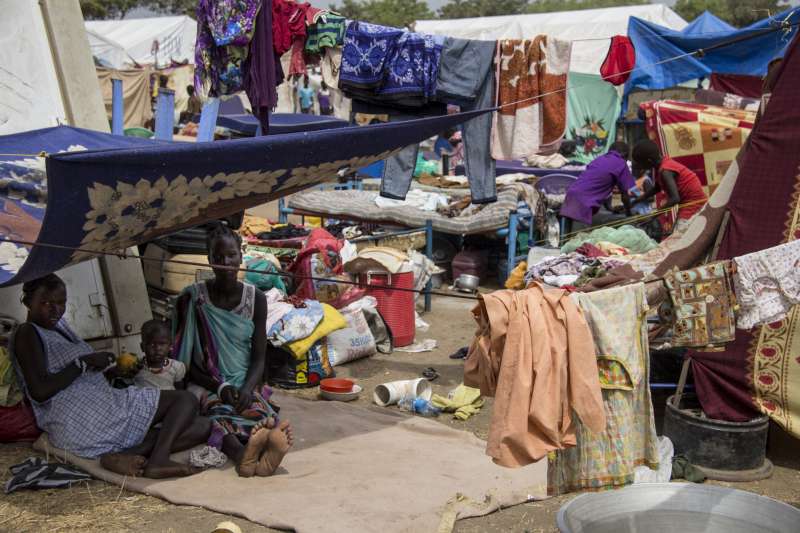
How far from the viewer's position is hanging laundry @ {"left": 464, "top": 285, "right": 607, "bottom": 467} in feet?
8.79

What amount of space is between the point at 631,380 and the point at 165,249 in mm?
4591

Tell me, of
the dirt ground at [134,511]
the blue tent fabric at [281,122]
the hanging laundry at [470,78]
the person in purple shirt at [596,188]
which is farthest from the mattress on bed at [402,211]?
the dirt ground at [134,511]

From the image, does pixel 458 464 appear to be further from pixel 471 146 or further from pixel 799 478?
pixel 471 146

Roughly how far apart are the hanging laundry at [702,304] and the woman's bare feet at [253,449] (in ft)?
7.20

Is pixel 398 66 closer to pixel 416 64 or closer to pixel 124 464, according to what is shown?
pixel 416 64

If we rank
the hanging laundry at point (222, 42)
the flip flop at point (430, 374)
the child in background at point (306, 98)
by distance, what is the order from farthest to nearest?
the child in background at point (306, 98) < the flip flop at point (430, 374) < the hanging laundry at point (222, 42)

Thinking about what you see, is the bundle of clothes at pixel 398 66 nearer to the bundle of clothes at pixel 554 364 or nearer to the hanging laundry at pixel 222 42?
the hanging laundry at pixel 222 42

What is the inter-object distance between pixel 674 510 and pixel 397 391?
104 inches

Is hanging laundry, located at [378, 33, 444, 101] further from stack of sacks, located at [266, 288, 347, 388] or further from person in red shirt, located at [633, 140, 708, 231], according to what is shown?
person in red shirt, located at [633, 140, 708, 231]

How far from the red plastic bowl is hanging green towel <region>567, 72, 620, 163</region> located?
1056 centimetres

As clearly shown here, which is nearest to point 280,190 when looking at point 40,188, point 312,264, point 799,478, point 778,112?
point 40,188

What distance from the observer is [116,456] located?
411 centimetres

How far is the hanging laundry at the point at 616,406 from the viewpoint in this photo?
2.87 meters

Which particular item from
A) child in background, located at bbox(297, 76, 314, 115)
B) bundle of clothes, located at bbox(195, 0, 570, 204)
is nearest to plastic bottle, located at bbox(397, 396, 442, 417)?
bundle of clothes, located at bbox(195, 0, 570, 204)
